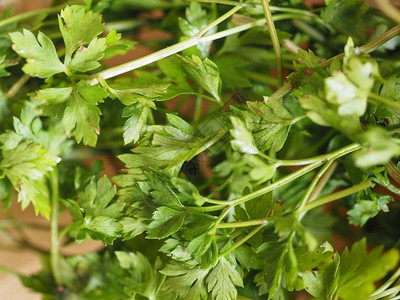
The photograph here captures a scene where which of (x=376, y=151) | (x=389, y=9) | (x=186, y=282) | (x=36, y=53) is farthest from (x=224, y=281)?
(x=389, y=9)

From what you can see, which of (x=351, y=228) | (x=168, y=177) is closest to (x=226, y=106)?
(x=168, y=177)

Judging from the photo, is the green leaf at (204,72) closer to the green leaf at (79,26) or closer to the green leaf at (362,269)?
the green leaf at (79,26)

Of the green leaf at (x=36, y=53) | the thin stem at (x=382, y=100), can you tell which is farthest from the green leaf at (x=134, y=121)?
the thin stem at (x=382, y=100)

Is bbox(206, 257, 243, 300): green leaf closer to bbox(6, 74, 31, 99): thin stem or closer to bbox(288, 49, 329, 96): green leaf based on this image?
bbox(288, 49, 329, 96): green leaf

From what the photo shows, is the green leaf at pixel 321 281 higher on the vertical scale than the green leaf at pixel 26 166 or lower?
lower

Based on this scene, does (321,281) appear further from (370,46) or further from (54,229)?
(54,229)
